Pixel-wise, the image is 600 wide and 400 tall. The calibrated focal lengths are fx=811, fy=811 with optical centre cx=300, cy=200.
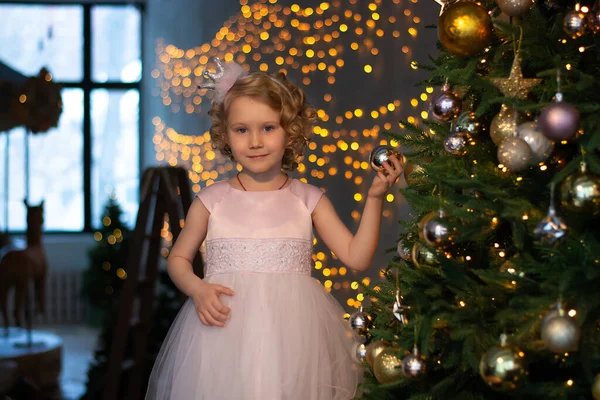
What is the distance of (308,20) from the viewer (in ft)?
14.2

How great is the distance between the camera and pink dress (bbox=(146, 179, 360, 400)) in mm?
2061

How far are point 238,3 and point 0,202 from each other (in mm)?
4754

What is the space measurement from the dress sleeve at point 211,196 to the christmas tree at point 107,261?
5635mm

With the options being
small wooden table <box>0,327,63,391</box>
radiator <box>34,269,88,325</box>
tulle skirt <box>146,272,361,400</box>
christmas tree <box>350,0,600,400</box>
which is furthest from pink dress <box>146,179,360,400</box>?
radiator <box>34,269,88,325</box>

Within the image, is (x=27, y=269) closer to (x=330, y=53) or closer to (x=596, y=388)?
(x=330, y=53)

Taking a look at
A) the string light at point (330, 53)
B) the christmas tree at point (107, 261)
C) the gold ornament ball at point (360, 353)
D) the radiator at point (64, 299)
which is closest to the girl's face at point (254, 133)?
the gold ornament ball at point (360, 353)

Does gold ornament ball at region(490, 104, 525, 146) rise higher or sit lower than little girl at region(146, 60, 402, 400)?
higher

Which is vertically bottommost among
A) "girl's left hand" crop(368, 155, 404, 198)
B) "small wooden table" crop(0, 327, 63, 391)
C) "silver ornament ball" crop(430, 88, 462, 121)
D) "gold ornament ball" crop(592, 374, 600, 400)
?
"small wooden table" crop(0, 327, 63, 391)

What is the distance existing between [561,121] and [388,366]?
66 cm

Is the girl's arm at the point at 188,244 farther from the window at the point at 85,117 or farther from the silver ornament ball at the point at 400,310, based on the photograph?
the window at the point at 85,117

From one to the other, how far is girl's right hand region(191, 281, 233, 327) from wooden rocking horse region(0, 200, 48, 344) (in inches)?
163

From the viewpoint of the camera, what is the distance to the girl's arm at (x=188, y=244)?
7.16 feet

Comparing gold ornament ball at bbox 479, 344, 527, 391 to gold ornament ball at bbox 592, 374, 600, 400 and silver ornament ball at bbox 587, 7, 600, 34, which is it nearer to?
gold ornament ball at bbox 592, 374, 600, 400

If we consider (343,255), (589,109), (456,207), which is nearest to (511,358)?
(456,207)
